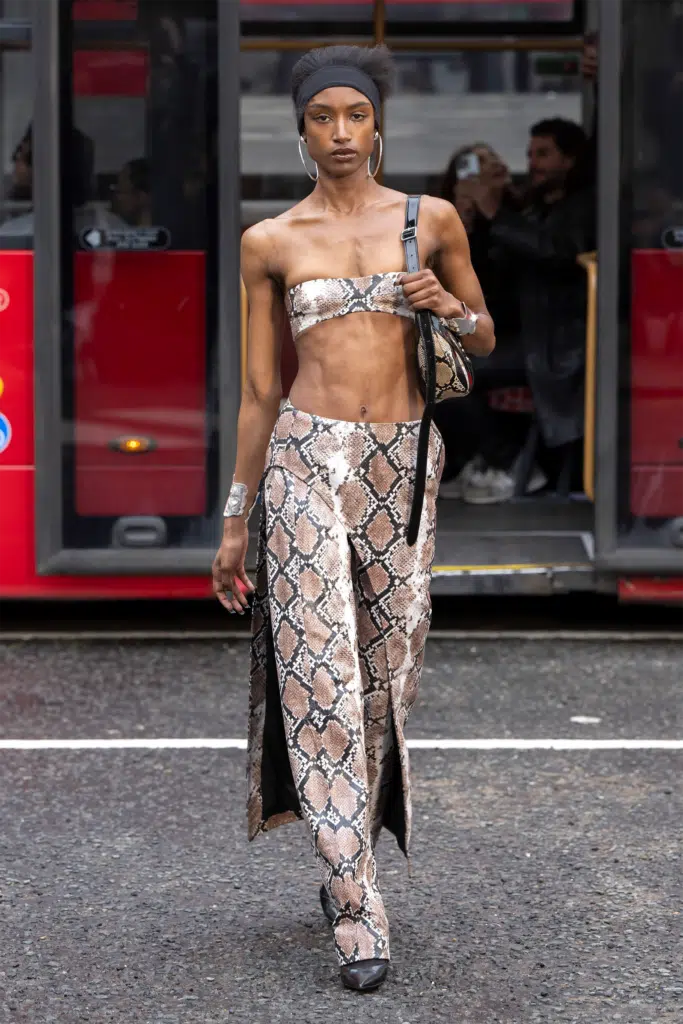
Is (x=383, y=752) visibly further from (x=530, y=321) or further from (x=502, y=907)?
(x=530, y=321)

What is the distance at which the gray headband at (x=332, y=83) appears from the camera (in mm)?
4172

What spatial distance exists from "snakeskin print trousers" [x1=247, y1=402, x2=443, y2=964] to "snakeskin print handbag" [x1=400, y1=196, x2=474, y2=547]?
3 cm

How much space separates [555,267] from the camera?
378 inches

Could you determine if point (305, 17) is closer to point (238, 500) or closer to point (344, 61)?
point (344, 61)

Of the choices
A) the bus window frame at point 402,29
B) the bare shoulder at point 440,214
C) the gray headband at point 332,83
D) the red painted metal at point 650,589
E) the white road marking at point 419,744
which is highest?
the bus window frame at point 402,29

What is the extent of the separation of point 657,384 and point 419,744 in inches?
83.0

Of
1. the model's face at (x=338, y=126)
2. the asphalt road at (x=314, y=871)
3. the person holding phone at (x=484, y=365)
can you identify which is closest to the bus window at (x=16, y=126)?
the asphalt road at (x=314, y=871)

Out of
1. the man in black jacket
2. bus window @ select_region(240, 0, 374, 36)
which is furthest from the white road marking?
bus window @ select_region(240, 0, 374, 36)

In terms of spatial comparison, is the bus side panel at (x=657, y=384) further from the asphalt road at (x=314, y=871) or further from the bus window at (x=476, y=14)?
the bus window at (x=476, y=14)

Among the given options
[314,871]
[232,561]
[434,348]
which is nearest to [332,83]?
[434,348]

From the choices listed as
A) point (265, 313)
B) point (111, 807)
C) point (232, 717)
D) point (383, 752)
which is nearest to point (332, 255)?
point (265, 313)

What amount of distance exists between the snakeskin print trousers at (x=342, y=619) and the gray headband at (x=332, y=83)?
2.04 feet

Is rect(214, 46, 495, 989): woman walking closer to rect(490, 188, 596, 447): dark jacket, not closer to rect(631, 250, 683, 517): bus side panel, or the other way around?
rect(631, 250, 683, 517): bus side panel

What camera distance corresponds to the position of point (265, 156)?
9.97 m
